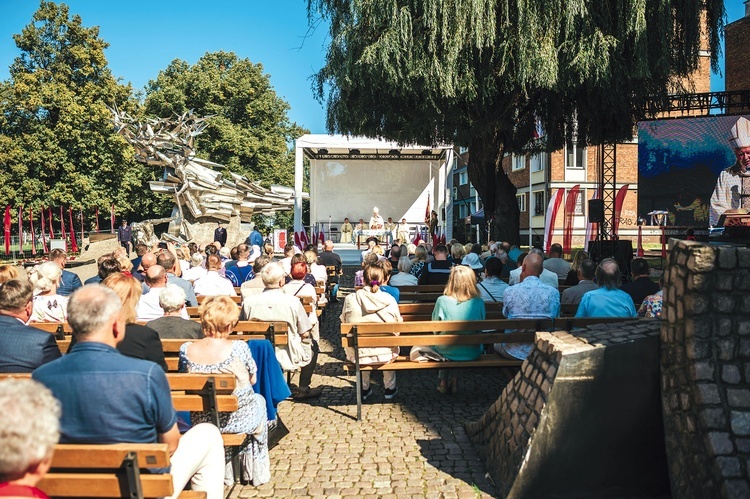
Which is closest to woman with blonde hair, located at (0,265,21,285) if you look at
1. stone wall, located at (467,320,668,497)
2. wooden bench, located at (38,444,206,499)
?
wooden bench, located at (38,444,206,499)

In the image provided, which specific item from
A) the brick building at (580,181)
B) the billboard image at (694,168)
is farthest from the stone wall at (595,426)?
the brick building at (580,181)

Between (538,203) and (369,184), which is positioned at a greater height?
(369,184)

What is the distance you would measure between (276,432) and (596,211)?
12897 millimetres

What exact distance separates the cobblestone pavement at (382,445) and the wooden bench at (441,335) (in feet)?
1.38

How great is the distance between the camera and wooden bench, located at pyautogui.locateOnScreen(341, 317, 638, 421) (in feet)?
19.3

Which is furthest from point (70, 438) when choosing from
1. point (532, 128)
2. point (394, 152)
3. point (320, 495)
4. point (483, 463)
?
point (394, 152)

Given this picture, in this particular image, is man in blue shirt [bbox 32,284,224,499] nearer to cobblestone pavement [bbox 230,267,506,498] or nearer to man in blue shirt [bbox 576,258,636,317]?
cobblestone pavement [bbox 230,267,506,498]

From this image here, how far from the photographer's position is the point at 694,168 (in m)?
19.3

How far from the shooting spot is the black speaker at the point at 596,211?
52.9ft

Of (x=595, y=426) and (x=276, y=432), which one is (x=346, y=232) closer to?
(x=276, y=432)

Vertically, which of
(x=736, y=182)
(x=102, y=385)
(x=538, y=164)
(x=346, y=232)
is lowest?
(x=102, y=385)

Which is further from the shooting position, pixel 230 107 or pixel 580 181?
pixel 230 107

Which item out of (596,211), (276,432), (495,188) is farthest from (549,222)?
(276,432)

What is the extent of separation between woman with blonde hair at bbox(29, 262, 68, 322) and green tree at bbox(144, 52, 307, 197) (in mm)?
31342
